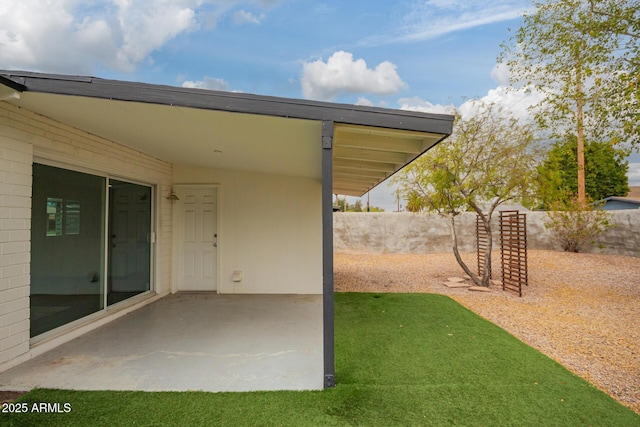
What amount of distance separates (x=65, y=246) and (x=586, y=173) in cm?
2515

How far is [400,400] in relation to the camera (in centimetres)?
255

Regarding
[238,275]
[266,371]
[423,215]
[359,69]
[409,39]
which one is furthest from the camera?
[359,69]

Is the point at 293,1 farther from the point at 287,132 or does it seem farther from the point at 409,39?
the point at 287,132

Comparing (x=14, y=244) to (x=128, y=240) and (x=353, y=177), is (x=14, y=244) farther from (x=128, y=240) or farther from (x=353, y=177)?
(x=353, y=177)

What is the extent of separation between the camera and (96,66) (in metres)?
16.5

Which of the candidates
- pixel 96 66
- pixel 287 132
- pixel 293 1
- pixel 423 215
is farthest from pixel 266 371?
pixel 96 66

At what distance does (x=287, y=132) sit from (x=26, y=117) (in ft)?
8.05

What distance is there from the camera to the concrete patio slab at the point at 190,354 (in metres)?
2.77

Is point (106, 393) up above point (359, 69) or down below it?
below

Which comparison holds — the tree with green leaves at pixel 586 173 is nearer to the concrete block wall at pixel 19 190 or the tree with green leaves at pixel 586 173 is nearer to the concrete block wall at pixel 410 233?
the concrete block wall at pixel 410 233

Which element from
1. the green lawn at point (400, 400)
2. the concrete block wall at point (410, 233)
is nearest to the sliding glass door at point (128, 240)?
the green lawn at point (400, 400)

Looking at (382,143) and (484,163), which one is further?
(484,163)

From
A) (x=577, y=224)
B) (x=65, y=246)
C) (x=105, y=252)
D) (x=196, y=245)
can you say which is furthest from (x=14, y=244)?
(x=577, y=224)

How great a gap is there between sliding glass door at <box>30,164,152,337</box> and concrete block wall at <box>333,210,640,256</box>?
27.8 feet
